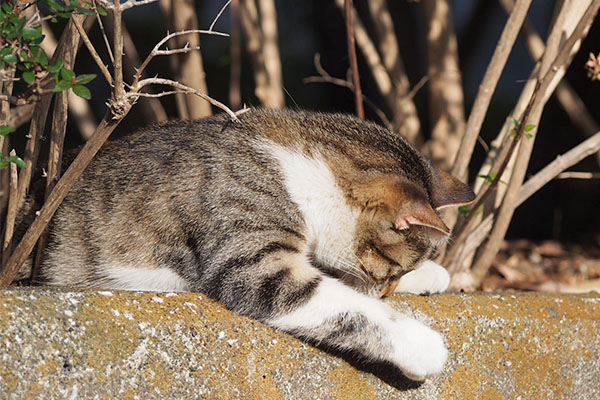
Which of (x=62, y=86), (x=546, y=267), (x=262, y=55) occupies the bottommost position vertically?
(x=546, y=267)

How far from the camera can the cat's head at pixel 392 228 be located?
7.07 ft

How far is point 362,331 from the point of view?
1944 mm

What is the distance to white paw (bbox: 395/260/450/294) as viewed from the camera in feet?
7.98

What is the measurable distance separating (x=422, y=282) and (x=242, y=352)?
81 centimetres

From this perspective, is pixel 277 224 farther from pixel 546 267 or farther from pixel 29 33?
pixel 546 267

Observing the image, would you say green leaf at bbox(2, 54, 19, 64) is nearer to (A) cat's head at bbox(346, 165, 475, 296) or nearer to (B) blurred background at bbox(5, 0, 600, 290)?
(A) cat's head at bbox(346, 165, 475, 296)

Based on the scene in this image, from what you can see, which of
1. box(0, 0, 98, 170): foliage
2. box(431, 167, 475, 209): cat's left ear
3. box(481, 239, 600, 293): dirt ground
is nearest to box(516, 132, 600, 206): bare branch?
box(431, 167, 475, 209): cat's left ear

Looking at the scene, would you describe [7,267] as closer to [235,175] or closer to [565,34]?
[235,175]

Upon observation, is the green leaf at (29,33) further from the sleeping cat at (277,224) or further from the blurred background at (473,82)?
the blurred background at (473,82)

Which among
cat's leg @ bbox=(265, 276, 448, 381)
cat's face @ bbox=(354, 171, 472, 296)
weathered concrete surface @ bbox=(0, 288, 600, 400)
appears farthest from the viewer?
cat's face @ bbox=(354, 171, 472, 296)

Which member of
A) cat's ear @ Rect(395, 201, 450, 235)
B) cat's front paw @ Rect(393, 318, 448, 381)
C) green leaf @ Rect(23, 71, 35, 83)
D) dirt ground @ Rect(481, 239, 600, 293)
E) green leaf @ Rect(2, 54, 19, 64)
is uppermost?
A: green leaf @ Rect(2, 54, 19, 64)

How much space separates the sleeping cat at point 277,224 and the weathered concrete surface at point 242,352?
105 mm

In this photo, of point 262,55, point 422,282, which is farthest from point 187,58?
point 422,282

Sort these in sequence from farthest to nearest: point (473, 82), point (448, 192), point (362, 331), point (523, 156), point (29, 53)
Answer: point (473, 82), point (523, 156), point (448, 192), point (362, 331), point (29, 53)
